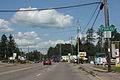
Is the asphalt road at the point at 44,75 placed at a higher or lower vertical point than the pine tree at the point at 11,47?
lower

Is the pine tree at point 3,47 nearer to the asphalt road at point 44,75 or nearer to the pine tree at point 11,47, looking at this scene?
the pine tree at point 11,47

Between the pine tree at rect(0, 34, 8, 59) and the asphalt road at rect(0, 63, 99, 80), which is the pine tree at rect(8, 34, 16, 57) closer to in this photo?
the pine tree at rect(0, 34, 8, 59)

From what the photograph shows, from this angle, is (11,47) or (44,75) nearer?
(44,75)

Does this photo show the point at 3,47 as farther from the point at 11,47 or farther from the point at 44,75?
the point at 44,75

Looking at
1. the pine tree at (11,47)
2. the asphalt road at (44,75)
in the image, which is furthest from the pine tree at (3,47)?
the asphalt road at (44,75)

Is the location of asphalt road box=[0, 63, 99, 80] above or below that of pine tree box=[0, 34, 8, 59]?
below

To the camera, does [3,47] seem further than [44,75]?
Yes

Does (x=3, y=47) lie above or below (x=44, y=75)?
above

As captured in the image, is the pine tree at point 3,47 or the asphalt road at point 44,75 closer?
the asphalt road at point 44,75

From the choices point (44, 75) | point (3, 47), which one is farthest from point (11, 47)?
point (44, 75)

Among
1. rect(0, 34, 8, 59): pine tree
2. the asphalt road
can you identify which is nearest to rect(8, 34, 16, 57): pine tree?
rect(0, 34, 8, 59): pine tree

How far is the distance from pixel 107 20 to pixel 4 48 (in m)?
128

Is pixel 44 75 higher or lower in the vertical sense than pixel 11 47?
lower

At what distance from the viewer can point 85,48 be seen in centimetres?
14488
